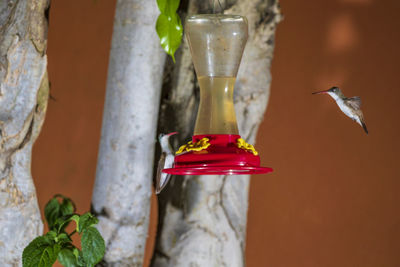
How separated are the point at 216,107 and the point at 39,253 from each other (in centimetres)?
65

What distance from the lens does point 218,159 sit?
3.69ft

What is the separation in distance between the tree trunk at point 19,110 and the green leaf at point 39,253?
0.22 ft

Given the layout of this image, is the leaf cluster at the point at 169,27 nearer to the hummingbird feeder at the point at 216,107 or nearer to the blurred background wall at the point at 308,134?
the hummingbird feeder at the point at 216,107

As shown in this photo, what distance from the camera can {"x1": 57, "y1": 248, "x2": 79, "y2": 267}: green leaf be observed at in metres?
1.58

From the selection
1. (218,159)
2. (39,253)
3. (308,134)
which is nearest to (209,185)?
(39,253)

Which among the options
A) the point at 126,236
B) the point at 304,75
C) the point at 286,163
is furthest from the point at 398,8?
the point at 126,236

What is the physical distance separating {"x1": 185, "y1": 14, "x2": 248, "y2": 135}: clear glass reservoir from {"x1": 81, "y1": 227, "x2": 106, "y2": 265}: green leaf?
20.7 inches

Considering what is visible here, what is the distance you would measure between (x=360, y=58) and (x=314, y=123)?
0.40 metres

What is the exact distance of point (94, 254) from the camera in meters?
1.57

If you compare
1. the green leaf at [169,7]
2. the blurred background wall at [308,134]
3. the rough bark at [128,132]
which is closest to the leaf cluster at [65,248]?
the rough bark at [128,132]

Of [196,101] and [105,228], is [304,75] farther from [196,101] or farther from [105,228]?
[105,228]

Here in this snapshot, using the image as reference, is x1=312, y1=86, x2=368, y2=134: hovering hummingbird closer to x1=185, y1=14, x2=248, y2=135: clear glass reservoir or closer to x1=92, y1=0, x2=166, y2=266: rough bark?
x1=185, y1=14, x2=248, y2=135: clear glass reservoir

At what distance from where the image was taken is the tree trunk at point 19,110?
147cm

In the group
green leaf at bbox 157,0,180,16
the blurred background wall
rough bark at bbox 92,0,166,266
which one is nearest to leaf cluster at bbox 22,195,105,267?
rough bark at bbox 92,0,166,266
